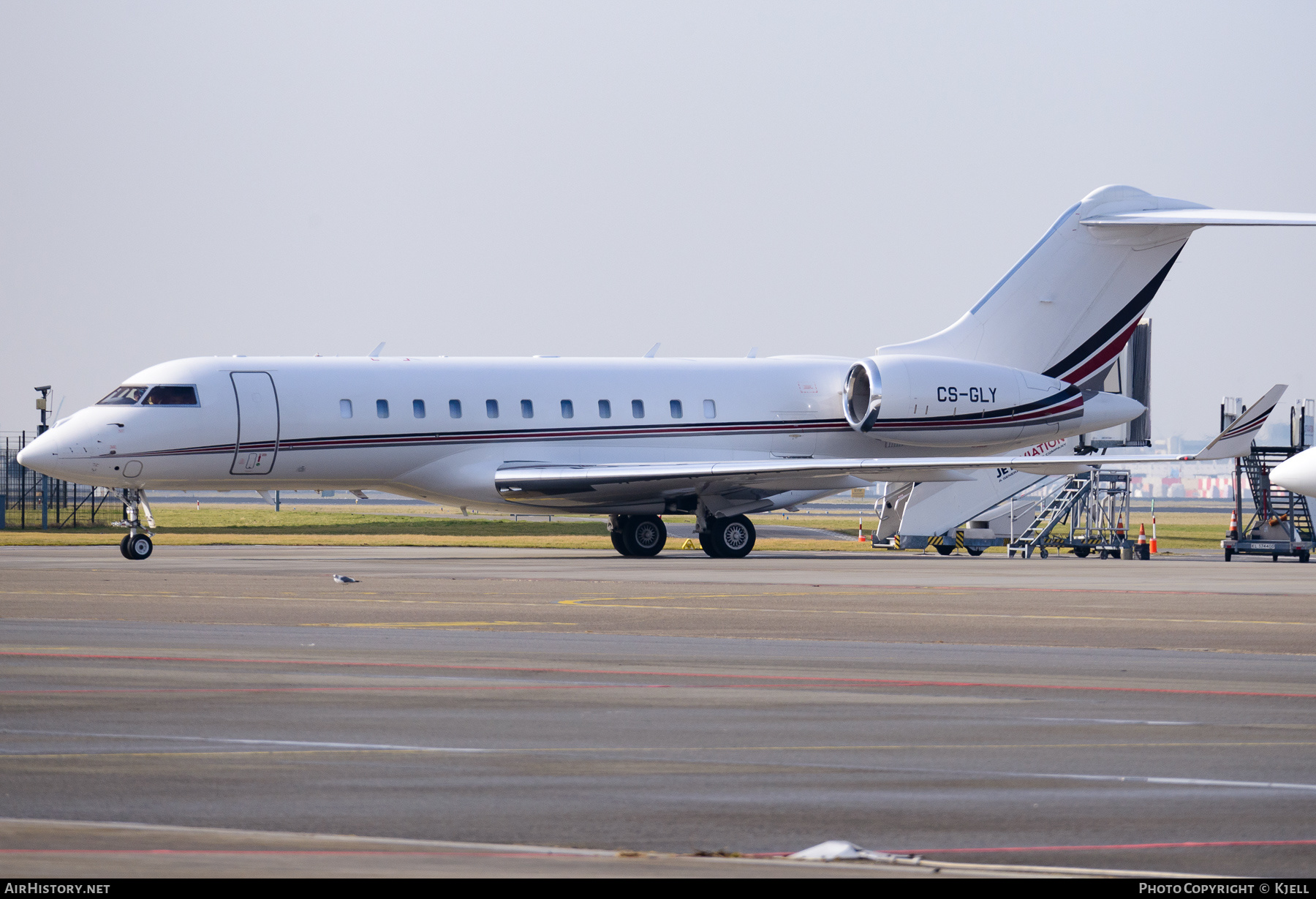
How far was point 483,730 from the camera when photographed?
9.51 metres

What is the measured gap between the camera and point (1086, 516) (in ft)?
139

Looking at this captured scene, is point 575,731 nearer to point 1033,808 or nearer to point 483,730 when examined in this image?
point 483,730

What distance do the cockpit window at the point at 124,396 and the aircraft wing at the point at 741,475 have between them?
23.2 ft

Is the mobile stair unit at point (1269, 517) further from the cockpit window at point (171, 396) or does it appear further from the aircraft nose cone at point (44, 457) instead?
the aircraft nose cone at point (44, 457)

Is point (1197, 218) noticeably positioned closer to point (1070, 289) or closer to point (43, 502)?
point (1070, 289)

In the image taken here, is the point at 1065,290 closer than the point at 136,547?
No

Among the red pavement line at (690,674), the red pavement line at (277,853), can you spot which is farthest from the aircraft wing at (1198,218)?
the red pavement line at (277,853)

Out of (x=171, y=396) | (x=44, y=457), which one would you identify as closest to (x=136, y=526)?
(x=44, y=457)

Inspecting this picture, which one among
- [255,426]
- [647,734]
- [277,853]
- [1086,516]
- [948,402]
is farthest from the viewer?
[1086,516]

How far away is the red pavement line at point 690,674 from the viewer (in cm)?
1167

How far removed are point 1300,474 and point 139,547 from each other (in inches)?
793

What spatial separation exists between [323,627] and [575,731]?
7.39 meters

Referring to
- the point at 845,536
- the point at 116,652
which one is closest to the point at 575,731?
the point at 116,652

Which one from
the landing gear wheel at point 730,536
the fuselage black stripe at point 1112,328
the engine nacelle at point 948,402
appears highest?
the fuselage black stripe at point 1112,328
